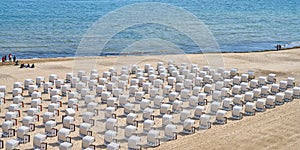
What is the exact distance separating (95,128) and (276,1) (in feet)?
432

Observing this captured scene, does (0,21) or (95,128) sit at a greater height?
(0,21)

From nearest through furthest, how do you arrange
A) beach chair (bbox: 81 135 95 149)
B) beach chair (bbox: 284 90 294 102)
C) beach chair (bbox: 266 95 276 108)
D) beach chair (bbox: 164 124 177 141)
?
beach chair (bbox: 81 135 95 149) < beach chair (bbox: 164 124 177 141) < beach chair (bbox: 266 95 276 108) < beach chair (bbox: 284 90 294 102)

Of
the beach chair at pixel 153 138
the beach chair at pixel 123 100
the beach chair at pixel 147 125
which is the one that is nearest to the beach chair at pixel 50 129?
the beach chair at pixel 147 125

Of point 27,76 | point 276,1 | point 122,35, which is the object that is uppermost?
point 276,1

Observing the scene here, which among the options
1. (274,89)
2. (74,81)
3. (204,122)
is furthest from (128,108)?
(274,89)

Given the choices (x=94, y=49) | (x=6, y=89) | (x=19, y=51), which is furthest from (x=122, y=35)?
(x=6, y=89)

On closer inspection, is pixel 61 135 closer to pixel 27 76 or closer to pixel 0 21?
pixel 27 76

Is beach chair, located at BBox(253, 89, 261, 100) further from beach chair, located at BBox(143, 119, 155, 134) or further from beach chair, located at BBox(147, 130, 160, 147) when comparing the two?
beach chair, located at BBox(147, 130, 160, 147)

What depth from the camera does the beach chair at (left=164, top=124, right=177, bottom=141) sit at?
16.9 metres

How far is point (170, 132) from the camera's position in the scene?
16.9m

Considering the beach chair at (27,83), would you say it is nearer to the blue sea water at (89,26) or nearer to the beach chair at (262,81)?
the beach chair at (262,81)

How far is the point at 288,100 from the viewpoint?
22203mm

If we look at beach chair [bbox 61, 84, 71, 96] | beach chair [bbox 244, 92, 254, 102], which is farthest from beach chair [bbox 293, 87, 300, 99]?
beach chair [bbox 61, 84, 71, 96]

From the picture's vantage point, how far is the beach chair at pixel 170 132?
1688 centimetres
